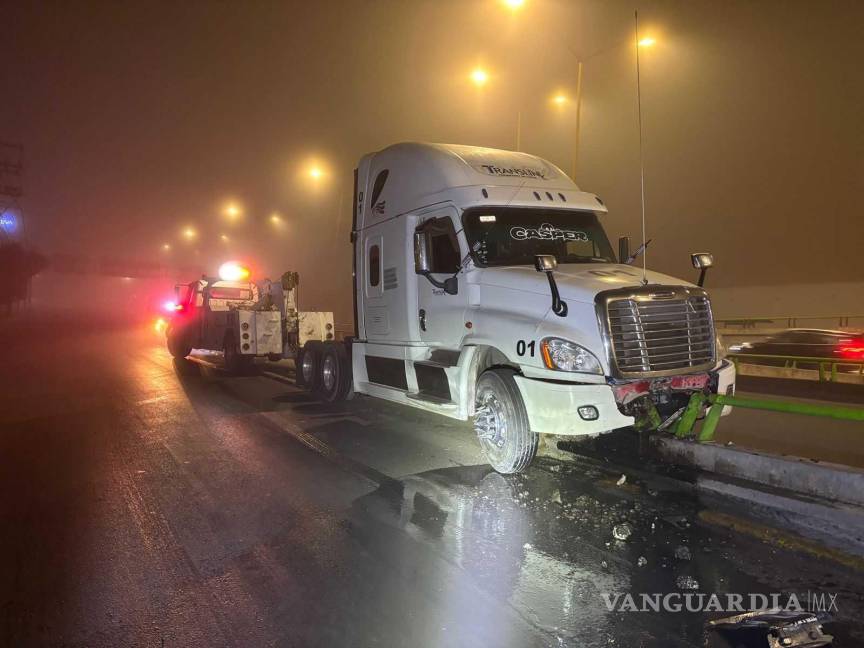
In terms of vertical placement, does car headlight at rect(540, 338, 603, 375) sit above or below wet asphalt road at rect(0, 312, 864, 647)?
above

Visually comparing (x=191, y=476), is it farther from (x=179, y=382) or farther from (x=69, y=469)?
(x=179, y=382)

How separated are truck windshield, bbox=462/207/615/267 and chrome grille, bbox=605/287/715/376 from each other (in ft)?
4.57

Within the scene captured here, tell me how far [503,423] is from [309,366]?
6.53 meters

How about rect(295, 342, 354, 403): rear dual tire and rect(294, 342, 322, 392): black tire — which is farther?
rect(294, 342, 322, 392): black tire

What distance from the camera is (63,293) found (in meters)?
149

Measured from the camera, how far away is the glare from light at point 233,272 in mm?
17344

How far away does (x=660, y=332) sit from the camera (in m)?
5.45

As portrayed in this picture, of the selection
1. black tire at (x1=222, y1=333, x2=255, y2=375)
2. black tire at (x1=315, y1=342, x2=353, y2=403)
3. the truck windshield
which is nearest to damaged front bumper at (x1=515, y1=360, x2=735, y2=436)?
the truck windshield

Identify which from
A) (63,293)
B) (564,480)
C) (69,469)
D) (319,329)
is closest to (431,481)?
(564,480)

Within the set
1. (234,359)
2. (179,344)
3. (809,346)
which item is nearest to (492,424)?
(234,359)

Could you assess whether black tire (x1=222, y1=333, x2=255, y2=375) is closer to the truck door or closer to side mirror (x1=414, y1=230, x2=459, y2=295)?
the truck door

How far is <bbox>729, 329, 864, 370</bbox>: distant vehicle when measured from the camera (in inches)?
563

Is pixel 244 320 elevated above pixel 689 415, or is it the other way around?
pixel 244 320

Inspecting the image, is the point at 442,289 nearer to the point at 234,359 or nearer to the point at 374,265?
the point at 374,265
